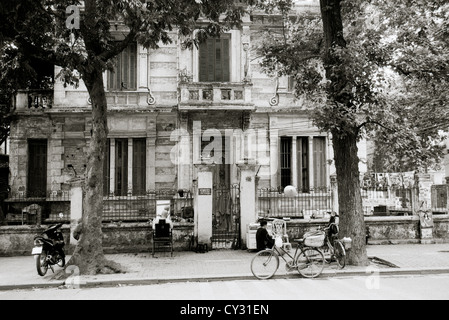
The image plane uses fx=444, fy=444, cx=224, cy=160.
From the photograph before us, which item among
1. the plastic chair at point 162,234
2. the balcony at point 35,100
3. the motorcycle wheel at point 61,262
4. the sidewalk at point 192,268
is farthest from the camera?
the balcony at point 35,100

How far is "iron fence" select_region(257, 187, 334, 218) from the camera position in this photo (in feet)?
61.7

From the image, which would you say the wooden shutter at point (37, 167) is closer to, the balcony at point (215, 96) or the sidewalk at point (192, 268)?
the sidewalk at point (192, 268)

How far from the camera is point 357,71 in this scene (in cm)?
1127

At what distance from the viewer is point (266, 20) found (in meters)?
21.0

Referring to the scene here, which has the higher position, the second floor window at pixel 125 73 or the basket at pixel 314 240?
the second floor window at pixel 125 73

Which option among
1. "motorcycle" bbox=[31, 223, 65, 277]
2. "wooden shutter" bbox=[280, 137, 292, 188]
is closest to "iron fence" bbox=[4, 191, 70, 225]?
"motorcycle" bbox=[31, 223, 65, 277]

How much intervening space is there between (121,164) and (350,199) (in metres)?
11.8

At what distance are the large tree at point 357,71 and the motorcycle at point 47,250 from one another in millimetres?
7670

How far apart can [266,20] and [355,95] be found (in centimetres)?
1045

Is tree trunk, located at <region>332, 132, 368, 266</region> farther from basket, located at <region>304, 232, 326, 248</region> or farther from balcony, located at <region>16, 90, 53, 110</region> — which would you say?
balcony, located at <region>16, 90, 53, 110</region>

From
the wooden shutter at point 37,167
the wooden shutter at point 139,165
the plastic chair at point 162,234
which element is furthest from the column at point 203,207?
the wooden shutter at point 37,167

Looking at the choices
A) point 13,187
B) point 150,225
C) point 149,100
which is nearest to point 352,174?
point 150,225

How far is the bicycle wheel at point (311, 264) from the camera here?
10.9m

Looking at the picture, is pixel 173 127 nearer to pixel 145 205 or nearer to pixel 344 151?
pixel 145 205
